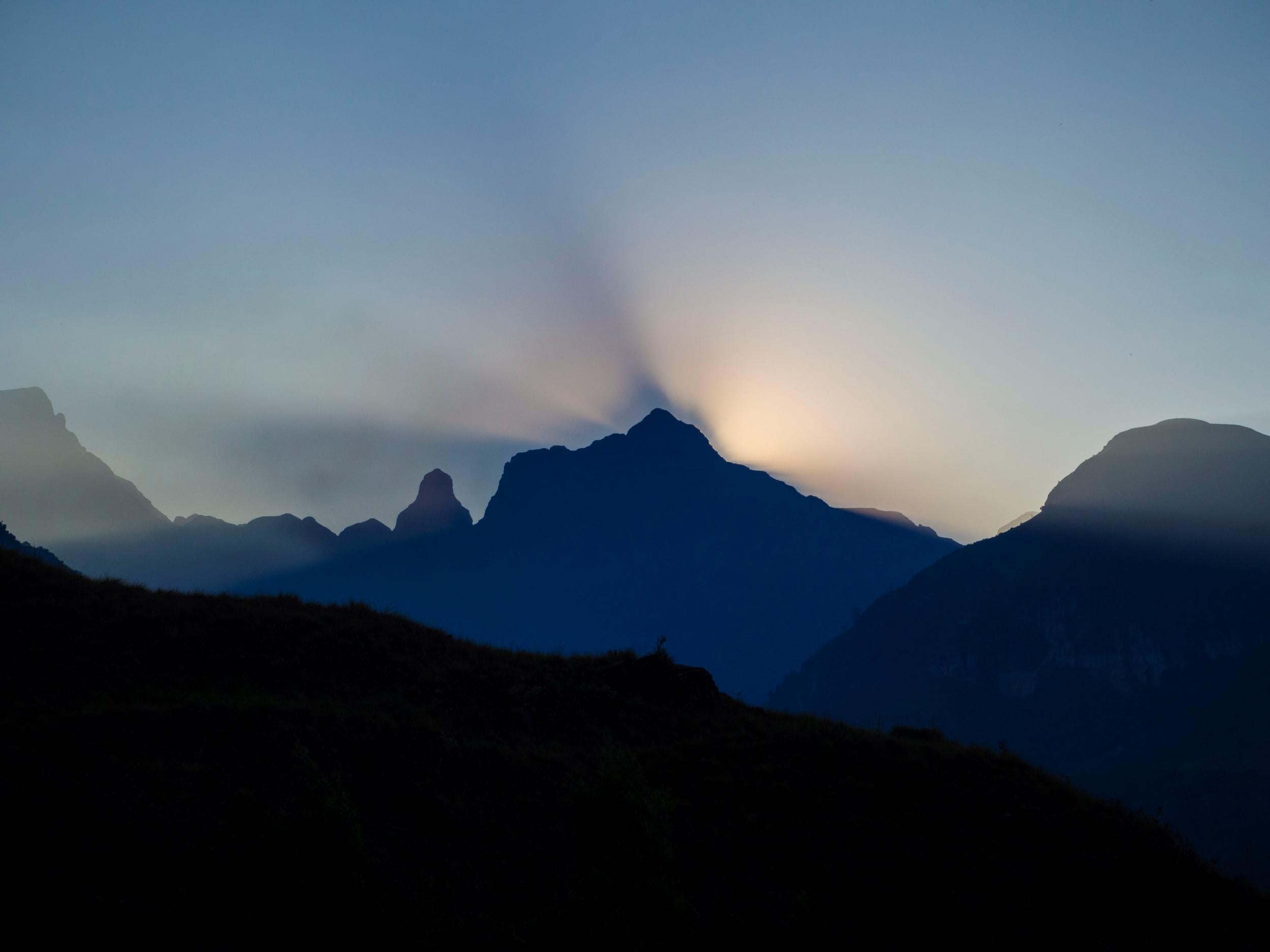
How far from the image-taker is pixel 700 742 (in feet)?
100

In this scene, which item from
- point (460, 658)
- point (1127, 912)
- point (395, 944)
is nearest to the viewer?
point (395, 944)

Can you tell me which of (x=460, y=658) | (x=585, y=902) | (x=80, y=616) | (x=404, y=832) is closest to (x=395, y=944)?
(x=585, y=902)

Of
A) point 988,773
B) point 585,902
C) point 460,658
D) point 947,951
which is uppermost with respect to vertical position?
point 460,658

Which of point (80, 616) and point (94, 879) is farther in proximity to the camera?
point (80, 616)

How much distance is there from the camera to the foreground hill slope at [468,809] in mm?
17250

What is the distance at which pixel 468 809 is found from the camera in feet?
80.4

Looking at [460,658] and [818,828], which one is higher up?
[460,658]

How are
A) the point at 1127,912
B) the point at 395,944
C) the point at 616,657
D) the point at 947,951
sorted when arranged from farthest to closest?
the point at 616,657 → the point at 1127,912 → the point at 947,951 → the point at 395,944

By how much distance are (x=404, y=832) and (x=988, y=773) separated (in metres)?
20.4

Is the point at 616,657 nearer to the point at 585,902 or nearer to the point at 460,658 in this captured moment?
the point at 460,658

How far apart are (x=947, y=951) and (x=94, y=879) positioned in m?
19.9

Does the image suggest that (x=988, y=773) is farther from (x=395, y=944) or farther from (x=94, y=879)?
(x=94, y=879)

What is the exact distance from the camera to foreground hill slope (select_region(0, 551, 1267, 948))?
1725 centimetres

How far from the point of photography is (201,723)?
24500 mm
